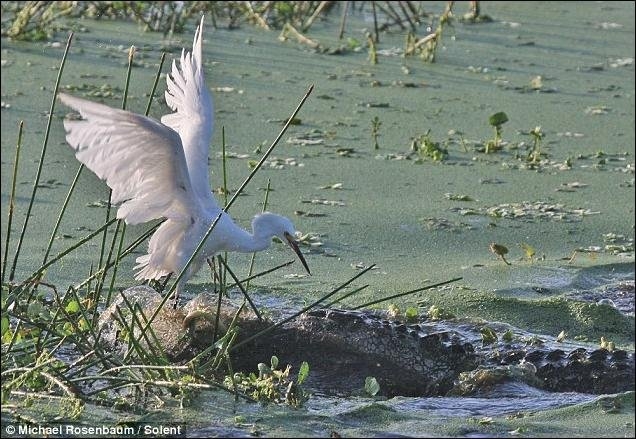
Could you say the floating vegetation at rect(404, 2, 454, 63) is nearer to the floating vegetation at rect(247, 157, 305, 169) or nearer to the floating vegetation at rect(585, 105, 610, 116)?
the floating vegetation at rect(585, 105, 610, 116)

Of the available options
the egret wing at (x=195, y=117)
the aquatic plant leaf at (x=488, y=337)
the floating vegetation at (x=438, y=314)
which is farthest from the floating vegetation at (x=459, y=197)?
the egret wing at (x=195, y=117)

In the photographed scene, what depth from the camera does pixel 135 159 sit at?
2977 millimetres

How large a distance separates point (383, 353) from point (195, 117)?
0.86 m

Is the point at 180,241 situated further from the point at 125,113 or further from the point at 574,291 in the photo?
the point at 574,291

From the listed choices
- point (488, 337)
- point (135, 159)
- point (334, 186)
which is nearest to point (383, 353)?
point (488, 337)

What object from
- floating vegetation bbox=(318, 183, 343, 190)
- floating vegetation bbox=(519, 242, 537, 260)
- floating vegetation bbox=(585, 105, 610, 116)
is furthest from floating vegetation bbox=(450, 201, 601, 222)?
floating vegetation bbox=(585, 105, 610, 116)

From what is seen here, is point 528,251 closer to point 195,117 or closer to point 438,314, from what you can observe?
point 438,314

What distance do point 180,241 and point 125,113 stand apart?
726mm

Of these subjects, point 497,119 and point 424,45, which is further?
point 424,45

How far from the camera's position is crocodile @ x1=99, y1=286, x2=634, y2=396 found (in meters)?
3.20

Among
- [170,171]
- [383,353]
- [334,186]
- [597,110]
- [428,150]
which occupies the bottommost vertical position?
[383,353]

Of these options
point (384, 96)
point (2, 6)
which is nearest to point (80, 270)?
point (384, 96)

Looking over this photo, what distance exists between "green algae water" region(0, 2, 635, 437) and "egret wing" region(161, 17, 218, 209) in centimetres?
53

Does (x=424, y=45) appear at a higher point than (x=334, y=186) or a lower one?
higher
